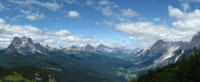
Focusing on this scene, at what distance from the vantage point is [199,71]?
103062 mm

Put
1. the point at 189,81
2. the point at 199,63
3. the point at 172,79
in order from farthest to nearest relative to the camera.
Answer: the point at 172,79 → the point at 199,63 → the point at 189,81

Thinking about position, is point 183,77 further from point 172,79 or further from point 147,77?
point 147,77

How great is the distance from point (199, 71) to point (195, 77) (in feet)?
13.5

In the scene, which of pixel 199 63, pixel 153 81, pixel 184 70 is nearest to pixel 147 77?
pixel 153 81

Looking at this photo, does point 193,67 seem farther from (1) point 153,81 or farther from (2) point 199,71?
(1) point 153,81

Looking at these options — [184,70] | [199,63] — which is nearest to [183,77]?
[184,70]

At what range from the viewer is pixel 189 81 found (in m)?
102

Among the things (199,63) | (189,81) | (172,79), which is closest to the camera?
(189,81)

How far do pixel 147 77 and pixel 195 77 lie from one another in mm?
40131

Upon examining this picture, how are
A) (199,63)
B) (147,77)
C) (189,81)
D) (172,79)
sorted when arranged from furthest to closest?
1. (147,77)
2. (172,79)
3. (199,63)
4. (189,81)

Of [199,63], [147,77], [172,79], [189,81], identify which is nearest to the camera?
[189,81]

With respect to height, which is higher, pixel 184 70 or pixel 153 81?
pixel 184 70

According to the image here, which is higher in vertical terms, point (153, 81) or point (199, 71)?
point (199, 71)

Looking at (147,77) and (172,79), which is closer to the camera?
(172,79)
